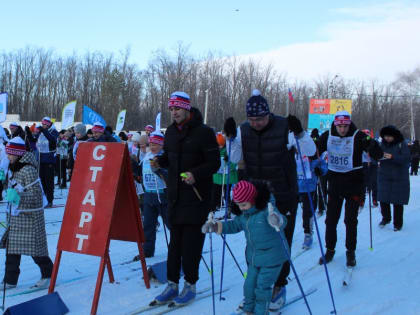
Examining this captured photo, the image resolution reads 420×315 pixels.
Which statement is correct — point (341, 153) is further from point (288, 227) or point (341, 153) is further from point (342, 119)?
point (288, 227)

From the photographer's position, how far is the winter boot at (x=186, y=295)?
4.16m

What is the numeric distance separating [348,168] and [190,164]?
7.84ft

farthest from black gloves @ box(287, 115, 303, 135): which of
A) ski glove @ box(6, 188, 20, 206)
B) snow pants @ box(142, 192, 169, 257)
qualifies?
ski glove @ box(6, 188, 20, 206)

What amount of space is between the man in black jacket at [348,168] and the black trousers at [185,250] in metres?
2.22

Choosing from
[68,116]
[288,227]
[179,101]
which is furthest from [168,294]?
[68,116]

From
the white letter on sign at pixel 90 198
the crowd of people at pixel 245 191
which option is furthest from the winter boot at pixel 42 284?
A: the white letter on sign at pixel 90 198

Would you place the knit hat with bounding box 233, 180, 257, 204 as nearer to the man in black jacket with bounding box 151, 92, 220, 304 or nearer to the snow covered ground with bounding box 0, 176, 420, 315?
the man in black jacket with bounding box 151, 92, 220, 304

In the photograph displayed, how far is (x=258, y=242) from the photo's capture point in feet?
11.9

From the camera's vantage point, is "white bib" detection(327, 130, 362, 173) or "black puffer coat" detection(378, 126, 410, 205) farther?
"black puffer coat" detection(378, 126, 410, 205)

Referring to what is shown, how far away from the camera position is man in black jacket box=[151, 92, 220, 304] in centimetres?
416

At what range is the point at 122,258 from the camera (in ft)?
20.4

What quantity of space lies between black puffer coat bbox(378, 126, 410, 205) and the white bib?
288cm

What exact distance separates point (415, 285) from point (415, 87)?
211 feet

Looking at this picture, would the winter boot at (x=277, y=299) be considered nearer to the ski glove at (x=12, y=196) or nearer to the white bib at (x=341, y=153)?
the white bib at (x=341, y=153)
